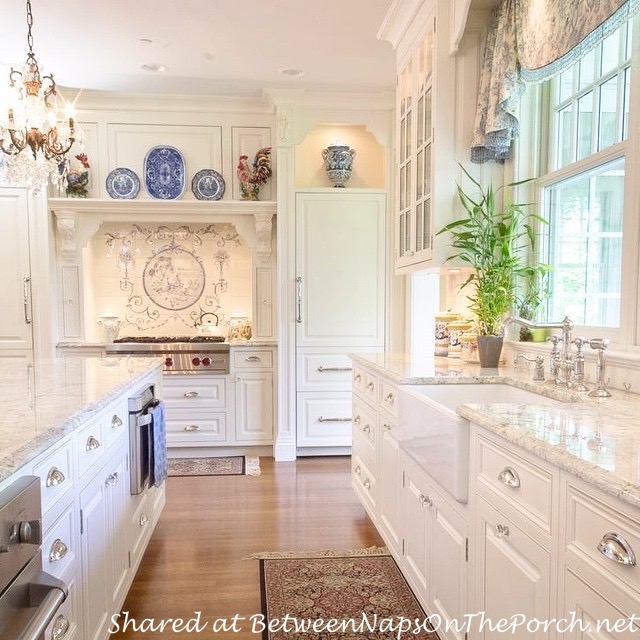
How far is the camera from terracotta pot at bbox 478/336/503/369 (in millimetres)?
2438

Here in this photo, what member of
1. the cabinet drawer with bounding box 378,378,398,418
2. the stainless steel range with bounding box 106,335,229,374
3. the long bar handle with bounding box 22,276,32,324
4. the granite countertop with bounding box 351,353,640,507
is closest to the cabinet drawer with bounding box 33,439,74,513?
the granite countertop with bounding box 351,353,640,507

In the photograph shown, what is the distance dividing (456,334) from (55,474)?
2.11m

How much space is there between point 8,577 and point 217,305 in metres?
3.73

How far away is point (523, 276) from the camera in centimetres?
261

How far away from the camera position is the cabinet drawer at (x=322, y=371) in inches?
163

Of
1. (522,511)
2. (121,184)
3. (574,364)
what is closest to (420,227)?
(574,364)

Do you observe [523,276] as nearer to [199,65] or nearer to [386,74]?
[386,74]

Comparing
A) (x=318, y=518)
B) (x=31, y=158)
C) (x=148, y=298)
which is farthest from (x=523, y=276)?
(x=148, y=298)

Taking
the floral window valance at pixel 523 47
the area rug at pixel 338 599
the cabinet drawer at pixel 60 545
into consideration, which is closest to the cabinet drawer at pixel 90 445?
the cabinet drawer at pixel 60 545

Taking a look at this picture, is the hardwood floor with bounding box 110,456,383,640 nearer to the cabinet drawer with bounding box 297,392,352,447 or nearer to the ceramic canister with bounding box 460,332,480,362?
the cabinet drawer with bounding box 297,392,352,447

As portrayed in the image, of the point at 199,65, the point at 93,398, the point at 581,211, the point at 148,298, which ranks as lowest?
the point at 93,398

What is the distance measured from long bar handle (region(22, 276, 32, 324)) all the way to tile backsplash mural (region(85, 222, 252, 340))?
57 cm

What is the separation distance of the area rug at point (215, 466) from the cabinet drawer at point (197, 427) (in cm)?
15

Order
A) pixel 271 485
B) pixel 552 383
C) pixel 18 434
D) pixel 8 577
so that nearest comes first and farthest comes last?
pixel 8 577
pixel 18 434
pixel 552 383
pixel 271 485
